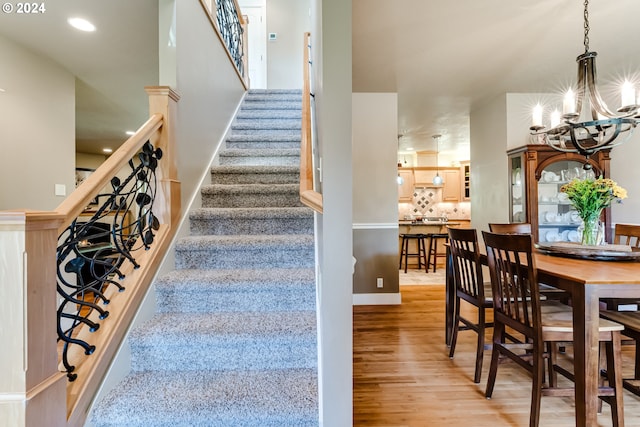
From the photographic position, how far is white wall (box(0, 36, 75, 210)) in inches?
106

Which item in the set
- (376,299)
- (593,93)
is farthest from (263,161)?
(593,93)

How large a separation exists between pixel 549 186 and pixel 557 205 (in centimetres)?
24

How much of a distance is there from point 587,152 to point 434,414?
6.65 ft

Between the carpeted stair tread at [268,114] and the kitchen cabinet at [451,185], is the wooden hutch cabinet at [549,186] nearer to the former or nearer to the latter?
the carpeted stair tread at [268,114]

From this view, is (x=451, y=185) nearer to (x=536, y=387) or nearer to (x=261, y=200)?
(x=261, y=200)

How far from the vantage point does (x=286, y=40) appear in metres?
5.64

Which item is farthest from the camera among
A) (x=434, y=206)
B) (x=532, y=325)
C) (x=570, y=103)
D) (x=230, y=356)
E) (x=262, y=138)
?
(x=434, y=206)

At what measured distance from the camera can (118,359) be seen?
4.69ft

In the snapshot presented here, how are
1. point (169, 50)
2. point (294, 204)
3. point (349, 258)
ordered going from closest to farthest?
point (349, 258)
point (169, 50)
point (294, 204)

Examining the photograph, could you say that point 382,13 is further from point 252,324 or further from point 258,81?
point 258,81

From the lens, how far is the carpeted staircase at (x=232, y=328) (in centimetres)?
129

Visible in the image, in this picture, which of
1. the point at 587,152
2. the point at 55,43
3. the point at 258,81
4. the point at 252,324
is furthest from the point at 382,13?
the point at 258,81

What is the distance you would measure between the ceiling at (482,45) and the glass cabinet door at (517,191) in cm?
90

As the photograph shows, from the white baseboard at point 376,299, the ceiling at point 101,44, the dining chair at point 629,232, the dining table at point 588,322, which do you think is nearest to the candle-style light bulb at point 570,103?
the dining table at point 588,322
